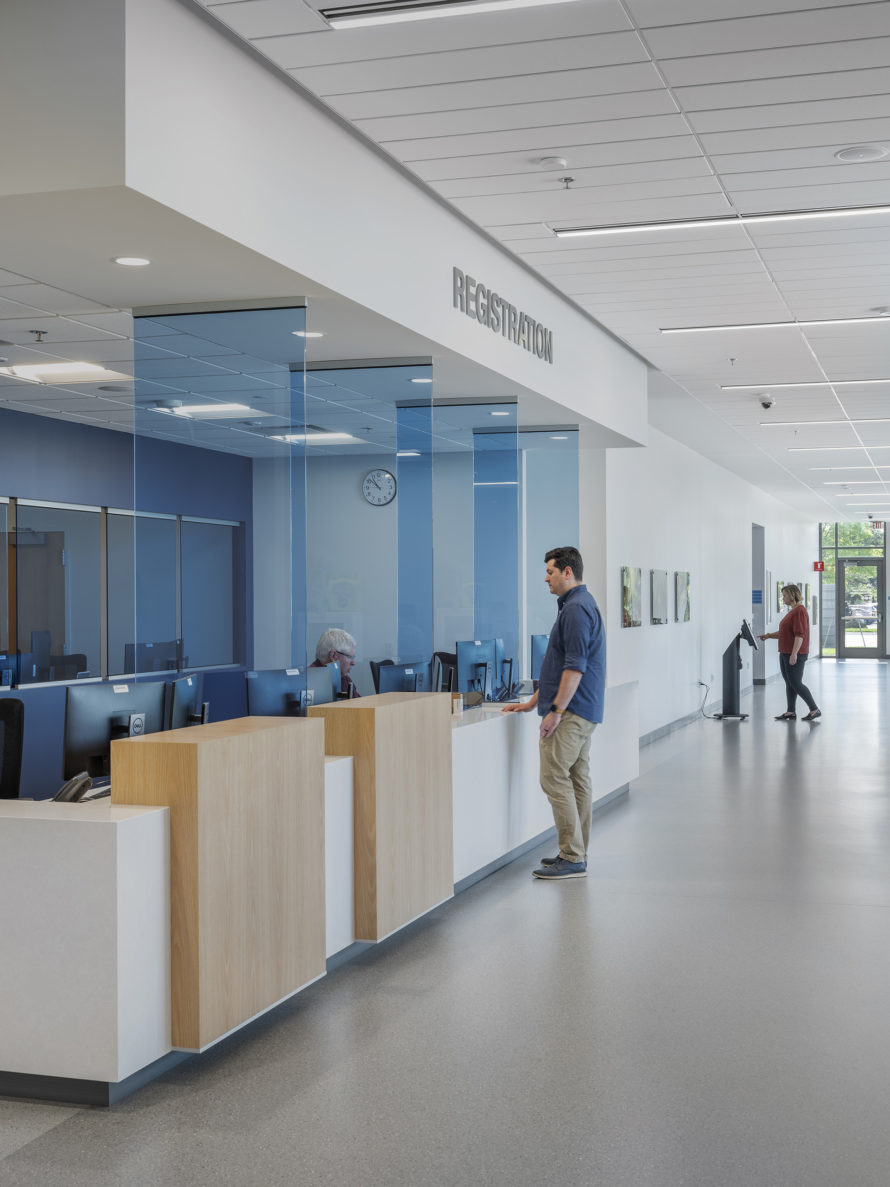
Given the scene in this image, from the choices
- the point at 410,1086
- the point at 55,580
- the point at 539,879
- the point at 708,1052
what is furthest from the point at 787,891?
the point at 55,580

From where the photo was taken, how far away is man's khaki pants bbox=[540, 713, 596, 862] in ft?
22.2

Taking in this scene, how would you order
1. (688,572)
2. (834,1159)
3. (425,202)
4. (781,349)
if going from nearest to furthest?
(834,1159)
(425,202)
(781,349)
(688,572)

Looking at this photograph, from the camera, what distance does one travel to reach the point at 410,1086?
12.7 ft

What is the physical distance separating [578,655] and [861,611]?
96.8 ft

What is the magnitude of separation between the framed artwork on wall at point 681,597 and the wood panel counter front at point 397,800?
9201mm

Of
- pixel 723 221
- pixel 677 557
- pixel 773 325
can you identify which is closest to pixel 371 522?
pixel 723 221

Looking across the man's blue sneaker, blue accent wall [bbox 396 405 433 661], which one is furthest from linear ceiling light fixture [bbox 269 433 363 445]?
the man's blue sneaker

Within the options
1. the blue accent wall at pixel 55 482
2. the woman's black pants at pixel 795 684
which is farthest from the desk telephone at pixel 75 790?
the woman's black pants at pixel 795 684

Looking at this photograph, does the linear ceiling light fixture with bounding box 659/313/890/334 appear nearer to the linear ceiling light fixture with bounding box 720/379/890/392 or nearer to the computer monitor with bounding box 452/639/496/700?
the linear ceiling light fixture with bounding box 720/379/890/392

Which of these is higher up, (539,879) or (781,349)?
(781,349)

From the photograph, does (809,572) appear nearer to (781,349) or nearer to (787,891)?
(781,349)

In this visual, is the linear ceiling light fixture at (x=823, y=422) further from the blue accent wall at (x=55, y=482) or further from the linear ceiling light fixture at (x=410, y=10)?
the linear ceiling light fixture at (x=410, y=10)

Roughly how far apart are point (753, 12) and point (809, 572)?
2929 cm

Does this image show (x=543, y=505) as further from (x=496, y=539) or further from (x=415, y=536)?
(x=415, y=536)
